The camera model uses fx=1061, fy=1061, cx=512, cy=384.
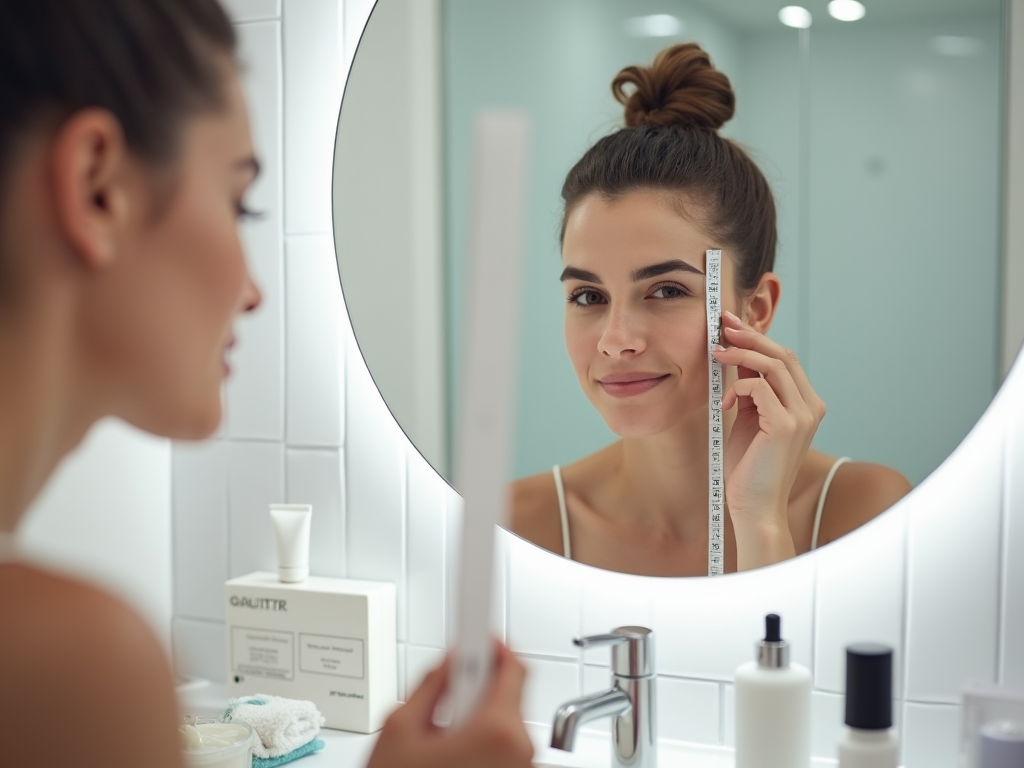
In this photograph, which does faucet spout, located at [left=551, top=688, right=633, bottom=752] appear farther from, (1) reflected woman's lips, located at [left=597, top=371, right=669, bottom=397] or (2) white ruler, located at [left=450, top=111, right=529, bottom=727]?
(2) white ruler, located at [left=450, top=111, right=529, bottom=727]

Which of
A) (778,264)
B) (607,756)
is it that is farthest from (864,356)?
(607,756)

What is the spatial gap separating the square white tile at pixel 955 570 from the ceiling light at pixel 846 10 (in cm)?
36

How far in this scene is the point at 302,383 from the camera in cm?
118

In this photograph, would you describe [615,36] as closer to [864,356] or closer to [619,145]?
[619,145]

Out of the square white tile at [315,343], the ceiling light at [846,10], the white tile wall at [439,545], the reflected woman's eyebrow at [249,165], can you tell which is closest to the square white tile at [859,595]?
the white tile wall at [439,545]

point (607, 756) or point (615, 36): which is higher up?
point (615, 36)

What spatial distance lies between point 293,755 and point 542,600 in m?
0.28

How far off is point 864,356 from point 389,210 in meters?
0.50

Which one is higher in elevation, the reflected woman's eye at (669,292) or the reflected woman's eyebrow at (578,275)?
the reflected woman's eyebrow at (578,275)

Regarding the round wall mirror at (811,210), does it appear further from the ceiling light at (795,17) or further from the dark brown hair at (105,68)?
the dark brown hair at (105,68)

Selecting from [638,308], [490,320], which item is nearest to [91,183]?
[490,320]

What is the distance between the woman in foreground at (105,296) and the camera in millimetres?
411

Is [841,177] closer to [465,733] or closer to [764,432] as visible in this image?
[764,432]

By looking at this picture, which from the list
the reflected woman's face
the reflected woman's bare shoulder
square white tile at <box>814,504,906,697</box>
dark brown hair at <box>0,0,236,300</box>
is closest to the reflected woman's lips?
the reflected woman's face
